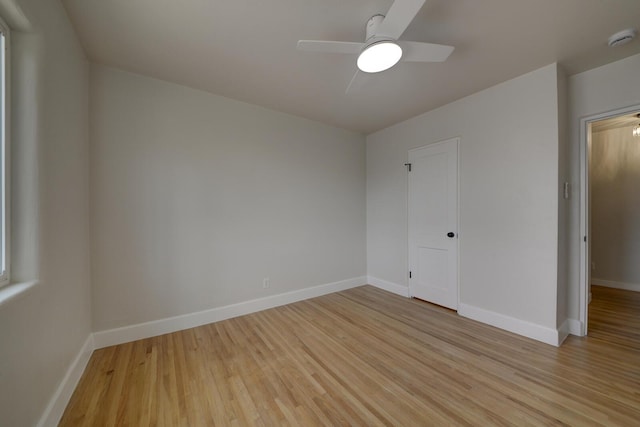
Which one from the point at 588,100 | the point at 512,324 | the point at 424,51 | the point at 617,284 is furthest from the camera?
the point at 617,284

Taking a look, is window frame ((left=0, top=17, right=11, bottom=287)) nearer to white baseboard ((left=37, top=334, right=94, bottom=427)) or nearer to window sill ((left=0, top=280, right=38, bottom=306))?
window sill ((left=0, top=280, right=38, bottom=306))

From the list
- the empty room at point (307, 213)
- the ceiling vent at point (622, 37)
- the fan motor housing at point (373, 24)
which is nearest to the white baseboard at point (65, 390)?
the empty room at point (307, 213)

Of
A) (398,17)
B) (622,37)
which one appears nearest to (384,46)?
(398,17)

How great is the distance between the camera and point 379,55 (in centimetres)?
162

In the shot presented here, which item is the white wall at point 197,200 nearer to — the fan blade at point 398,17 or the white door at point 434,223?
the white door at point 434,223

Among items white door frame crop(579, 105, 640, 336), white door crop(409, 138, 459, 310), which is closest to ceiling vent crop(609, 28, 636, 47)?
white door frame crop(579, 105, 640, 336)

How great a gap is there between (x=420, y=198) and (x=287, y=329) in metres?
2.44

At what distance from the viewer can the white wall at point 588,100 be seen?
2117mm

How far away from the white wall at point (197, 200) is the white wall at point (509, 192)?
1847 millimetres

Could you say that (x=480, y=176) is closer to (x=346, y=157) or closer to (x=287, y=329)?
(x=346, y=157)

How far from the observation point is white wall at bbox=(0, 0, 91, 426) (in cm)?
113

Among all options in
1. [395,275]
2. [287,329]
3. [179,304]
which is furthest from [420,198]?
[179,304]

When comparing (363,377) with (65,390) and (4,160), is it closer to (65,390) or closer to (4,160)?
(65,390)

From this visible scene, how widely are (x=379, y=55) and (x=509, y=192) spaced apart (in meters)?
2.03
